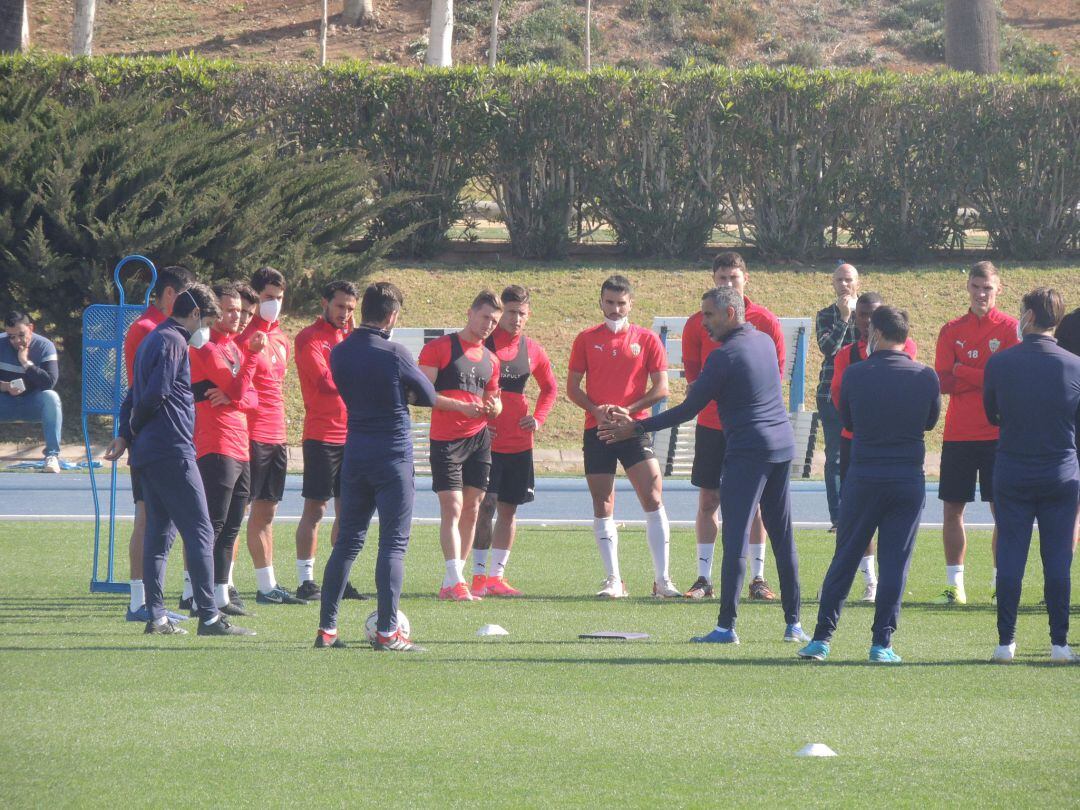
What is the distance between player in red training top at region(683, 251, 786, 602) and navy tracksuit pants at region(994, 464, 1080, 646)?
8.43 ft

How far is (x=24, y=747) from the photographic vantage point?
5840 mm

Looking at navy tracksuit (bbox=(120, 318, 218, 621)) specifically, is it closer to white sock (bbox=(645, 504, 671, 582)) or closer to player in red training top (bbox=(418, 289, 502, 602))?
player in red training top (bbox=(418, 289, 502, 602))

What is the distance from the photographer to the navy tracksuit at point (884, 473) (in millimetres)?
7727

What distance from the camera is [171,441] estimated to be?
8.25 metres

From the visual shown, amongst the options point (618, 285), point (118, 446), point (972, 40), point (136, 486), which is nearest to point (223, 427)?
point (136, 486)

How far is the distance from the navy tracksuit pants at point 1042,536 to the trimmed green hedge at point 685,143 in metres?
16.7

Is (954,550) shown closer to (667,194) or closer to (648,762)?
(648,762)

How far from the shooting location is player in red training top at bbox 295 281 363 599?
392 inches

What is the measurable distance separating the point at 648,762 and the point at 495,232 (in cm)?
2046

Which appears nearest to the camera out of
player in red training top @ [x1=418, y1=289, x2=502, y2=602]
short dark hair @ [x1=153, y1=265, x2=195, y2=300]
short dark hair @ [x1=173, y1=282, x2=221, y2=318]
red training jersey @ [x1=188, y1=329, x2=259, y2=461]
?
short dark hair @ [x1=173, y1=282, x2=221, y2=318]

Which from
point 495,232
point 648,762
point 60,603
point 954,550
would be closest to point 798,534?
point 954,550

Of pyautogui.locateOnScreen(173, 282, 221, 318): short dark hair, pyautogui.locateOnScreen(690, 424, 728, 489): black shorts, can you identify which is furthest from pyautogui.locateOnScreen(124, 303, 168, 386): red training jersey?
pyautogui.locateOnScreen(690, 424, 728, 489): black shorts

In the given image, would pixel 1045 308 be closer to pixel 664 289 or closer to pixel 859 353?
pixel 859 353

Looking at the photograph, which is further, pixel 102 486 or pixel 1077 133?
pixel 1077 133
